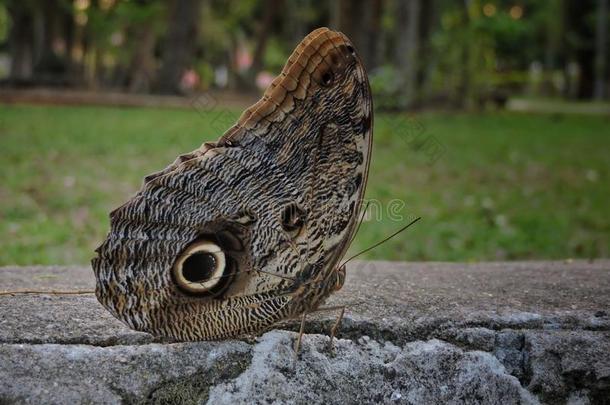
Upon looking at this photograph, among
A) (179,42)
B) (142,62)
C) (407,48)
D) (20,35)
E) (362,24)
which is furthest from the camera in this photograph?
(20,35)

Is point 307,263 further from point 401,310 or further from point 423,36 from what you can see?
point 423,36

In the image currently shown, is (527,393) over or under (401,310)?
under

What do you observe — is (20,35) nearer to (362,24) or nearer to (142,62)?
(142,62)

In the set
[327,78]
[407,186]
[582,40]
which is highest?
[327,78]

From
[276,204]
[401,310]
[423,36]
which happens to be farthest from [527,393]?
[423,36]

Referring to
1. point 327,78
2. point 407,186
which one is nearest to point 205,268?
point 327,78
